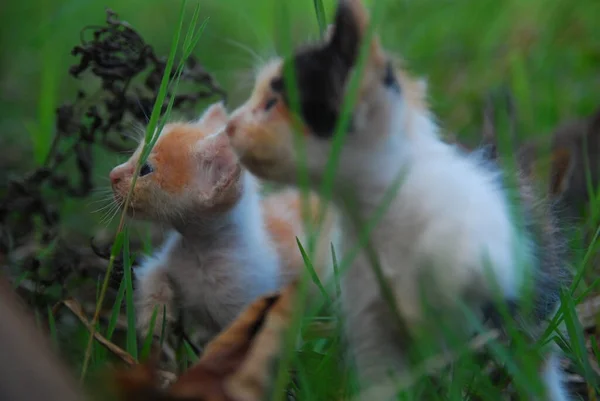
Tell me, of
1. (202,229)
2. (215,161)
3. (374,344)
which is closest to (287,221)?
(202,229)

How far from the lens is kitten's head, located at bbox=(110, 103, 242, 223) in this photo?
2.35 meters

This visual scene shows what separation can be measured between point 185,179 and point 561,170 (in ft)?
4.86

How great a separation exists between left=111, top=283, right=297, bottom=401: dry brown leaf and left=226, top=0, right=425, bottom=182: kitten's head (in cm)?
28

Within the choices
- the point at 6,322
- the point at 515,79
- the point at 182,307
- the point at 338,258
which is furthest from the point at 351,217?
the point at 515,79

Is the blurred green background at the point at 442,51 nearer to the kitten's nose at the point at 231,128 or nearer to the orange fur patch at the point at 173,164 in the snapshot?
the orange fur patch at the point at 173,164

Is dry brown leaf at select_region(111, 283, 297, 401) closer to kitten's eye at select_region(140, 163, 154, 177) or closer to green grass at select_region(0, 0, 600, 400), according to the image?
kitten's eye at select_region(140, 163, 154, 177)

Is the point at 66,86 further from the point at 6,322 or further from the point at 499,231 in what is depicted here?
the point at 6,322

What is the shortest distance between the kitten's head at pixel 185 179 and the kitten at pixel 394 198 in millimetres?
447

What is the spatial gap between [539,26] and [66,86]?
295cm

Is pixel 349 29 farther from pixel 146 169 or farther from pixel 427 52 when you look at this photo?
pixel 427 52

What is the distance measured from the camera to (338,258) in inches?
85.0

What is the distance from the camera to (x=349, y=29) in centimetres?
168

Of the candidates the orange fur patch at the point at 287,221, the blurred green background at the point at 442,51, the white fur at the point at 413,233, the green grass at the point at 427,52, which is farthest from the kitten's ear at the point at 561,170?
the white fur at the point at 413,233

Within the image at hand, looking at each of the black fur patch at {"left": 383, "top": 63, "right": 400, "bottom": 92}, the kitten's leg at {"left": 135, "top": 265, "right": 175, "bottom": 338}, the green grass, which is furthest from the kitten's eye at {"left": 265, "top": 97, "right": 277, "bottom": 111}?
the green grass
